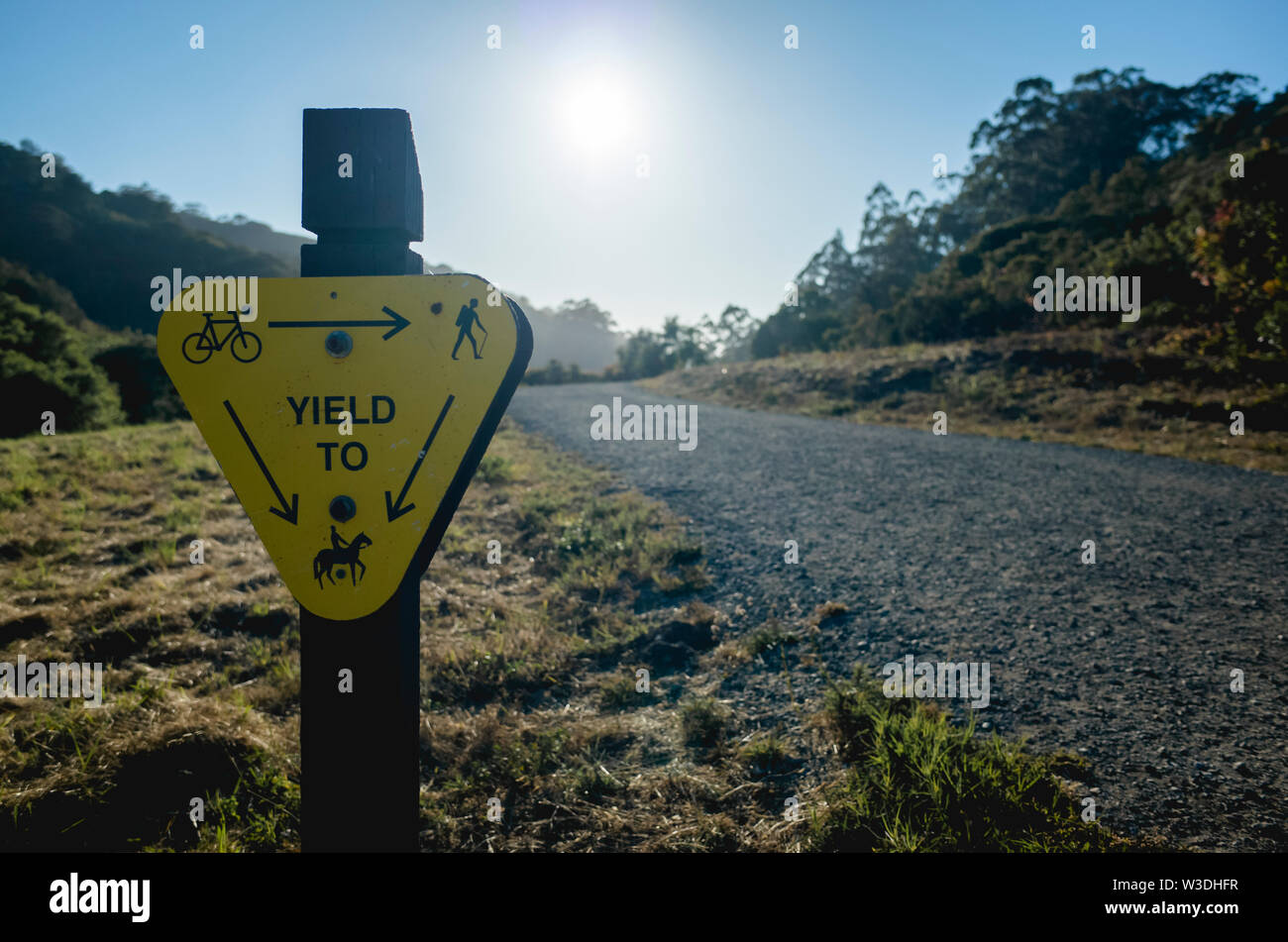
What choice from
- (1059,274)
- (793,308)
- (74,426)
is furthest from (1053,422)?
(793,308)

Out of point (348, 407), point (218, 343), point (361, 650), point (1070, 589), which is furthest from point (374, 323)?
point (1070, 589)

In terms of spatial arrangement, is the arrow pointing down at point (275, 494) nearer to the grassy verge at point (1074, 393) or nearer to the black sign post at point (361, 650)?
the black sign post at point (361, 650)

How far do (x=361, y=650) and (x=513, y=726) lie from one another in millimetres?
1812

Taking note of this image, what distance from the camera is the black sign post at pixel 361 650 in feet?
4.27

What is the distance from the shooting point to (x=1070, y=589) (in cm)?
404

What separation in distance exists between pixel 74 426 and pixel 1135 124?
5365 cm

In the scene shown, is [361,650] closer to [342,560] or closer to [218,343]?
[342,560]

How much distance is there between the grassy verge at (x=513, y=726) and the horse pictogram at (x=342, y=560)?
56.2 inches

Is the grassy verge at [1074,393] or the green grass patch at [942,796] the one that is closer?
the green grass patch at [942,796]

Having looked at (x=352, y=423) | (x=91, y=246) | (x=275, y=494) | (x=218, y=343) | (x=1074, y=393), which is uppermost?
(x=91, y=246)

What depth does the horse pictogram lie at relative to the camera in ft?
4.15

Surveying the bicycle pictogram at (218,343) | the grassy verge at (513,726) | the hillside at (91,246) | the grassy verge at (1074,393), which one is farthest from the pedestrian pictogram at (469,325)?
the hillside at (91,246)

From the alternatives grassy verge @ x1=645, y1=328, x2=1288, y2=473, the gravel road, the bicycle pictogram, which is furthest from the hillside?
the bicycle pictogram

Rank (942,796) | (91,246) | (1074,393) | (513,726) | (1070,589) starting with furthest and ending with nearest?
(91,246), (1074,393), (1070,589), (513,726), (942,796)
